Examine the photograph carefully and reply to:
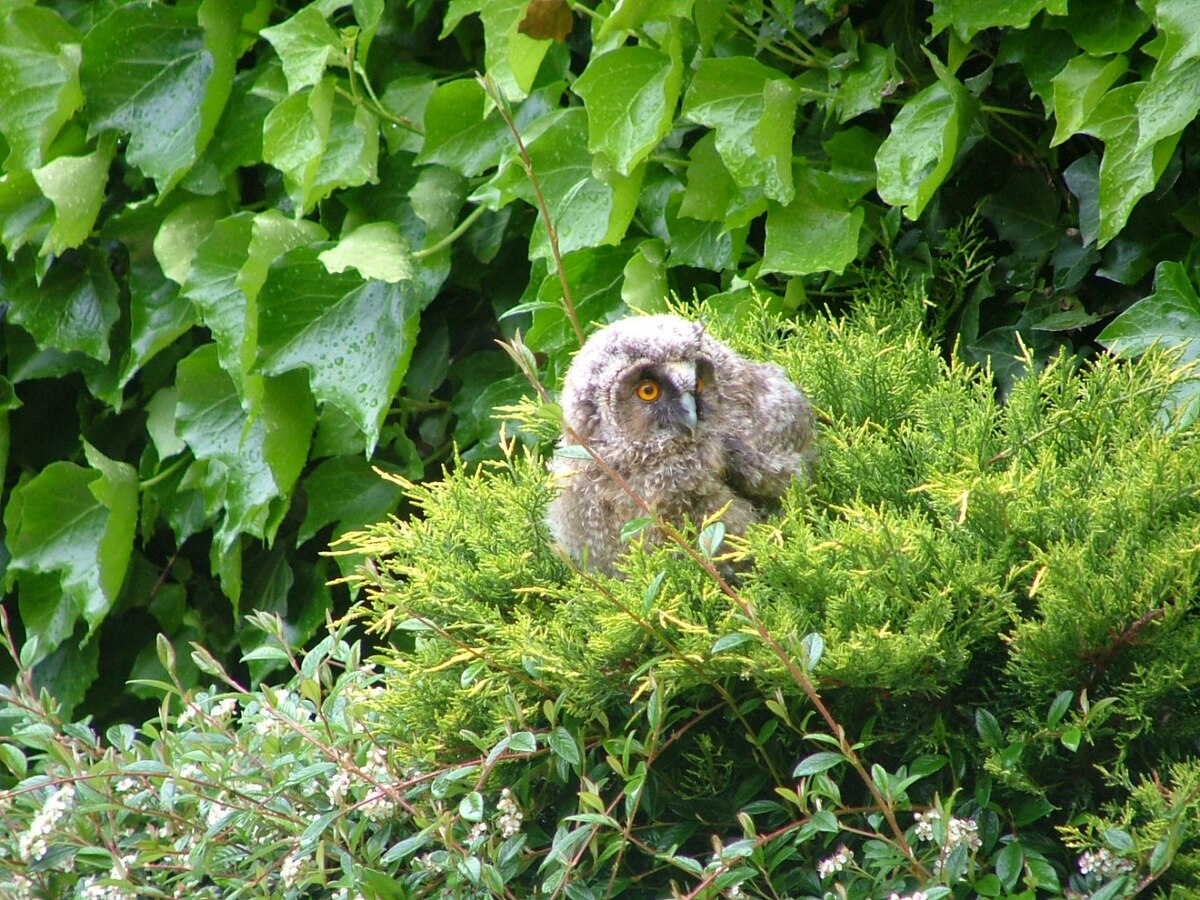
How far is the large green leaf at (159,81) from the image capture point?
2965 millimetres

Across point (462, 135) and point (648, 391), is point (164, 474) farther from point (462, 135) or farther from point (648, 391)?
point (648, 391)

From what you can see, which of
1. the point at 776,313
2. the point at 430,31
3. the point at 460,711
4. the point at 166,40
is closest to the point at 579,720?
the point at 460,711

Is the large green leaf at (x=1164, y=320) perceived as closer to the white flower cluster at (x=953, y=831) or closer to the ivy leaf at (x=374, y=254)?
the white flower cluster at (x=953, y=831)

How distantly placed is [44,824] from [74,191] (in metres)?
1.89

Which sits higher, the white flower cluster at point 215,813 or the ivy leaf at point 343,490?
the white flower cluster at point 215,813

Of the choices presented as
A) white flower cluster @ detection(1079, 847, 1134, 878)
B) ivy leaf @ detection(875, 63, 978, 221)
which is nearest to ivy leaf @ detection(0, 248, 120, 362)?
ivy leaf @ detection(875, 63, 978, 221)

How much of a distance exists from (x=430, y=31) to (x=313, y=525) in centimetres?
130

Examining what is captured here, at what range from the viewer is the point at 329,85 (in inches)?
104

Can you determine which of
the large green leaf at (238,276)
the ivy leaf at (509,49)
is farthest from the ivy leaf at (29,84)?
the ivy leaf at (509,49)

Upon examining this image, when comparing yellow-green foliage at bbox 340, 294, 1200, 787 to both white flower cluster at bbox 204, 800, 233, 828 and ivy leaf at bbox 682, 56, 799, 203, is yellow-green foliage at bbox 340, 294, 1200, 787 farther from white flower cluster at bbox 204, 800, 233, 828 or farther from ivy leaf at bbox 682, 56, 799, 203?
ivy leaf at bbox 682, 56, 799, 203

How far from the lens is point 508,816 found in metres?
1.52

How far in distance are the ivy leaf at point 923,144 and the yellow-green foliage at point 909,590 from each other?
19.6 inches

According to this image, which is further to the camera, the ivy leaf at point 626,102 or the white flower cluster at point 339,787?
the ivy leaf at point 626,102

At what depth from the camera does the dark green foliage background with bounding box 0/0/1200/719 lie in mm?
2186
